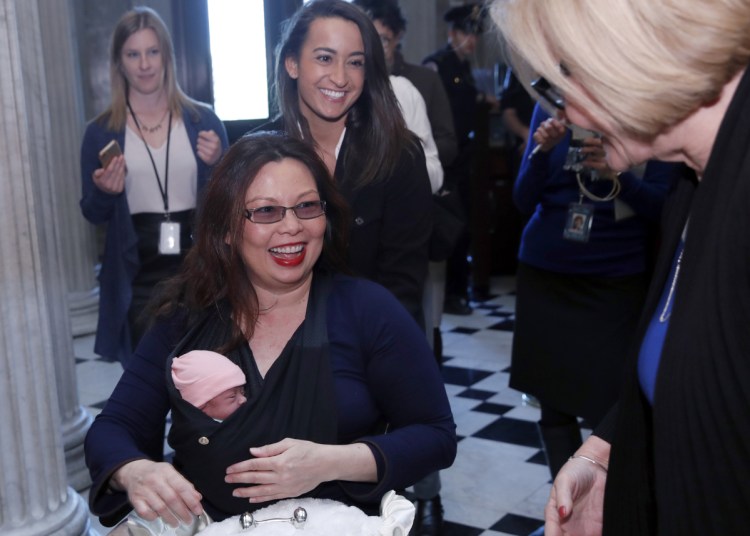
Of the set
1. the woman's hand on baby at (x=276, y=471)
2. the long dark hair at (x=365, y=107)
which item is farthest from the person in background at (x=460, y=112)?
the woman's hand on baby at (x=276, y=471)

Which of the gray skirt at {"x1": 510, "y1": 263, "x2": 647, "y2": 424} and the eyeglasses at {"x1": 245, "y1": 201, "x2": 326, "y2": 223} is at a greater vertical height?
the eyeglasses at {"x1": 245, "y1": 201, "x2": 326, "y2": 223}

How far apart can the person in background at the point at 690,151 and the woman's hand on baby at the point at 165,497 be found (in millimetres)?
868

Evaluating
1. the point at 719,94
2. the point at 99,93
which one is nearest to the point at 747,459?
the point at 719,94

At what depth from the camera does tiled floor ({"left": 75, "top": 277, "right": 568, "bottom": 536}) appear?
3443 mm

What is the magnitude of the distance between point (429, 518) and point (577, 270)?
1105mm

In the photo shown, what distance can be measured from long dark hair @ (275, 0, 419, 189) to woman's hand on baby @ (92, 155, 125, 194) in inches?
36.1

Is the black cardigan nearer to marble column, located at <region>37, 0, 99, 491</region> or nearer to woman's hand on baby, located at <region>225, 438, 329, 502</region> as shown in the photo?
woman's hand on baby, located at <region>225, 438, 329, 502</region>

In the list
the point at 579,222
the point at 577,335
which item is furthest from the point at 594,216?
the point at 577,335

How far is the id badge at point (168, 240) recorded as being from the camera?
336 centimetres

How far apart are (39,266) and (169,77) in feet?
4.39

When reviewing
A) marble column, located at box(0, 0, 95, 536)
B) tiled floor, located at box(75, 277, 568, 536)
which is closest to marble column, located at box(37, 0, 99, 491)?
tiled floor, located at box(75, 277, 568, 536)

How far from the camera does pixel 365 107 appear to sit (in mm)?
2602

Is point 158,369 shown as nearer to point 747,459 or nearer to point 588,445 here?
point 588,445

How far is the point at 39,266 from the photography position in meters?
2.55
